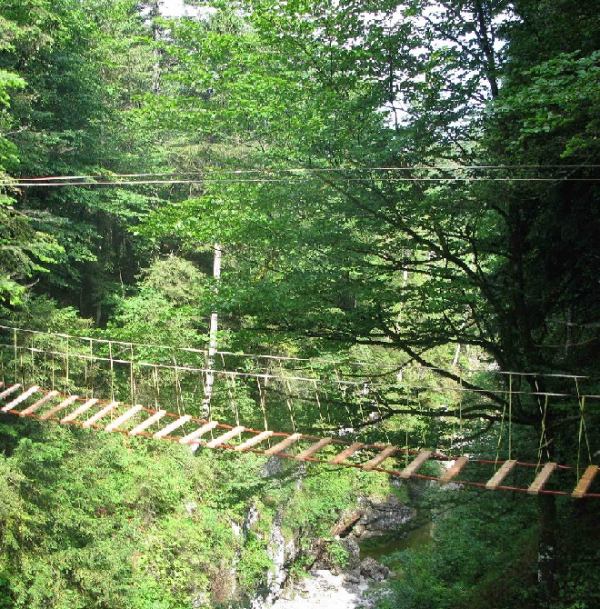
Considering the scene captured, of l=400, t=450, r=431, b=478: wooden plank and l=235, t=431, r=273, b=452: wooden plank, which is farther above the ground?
l=400, t=450, r=431, b=478: wooden plank

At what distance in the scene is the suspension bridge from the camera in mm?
5230

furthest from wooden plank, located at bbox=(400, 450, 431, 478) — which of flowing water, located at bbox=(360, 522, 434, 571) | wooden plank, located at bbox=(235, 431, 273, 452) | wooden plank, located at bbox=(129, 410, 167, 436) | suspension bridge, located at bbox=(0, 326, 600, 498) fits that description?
flowing water, located at bbox=(360, 522, 434, 571)

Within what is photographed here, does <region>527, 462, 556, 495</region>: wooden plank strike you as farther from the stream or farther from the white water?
the white water

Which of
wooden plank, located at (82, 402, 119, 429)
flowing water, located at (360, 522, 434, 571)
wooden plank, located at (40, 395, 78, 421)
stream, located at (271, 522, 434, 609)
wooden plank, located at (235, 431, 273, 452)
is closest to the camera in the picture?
wooden plank, located at (235, 431, 273, 452)

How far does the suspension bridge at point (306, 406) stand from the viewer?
5.23m

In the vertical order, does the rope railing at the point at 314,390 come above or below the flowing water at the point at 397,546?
above

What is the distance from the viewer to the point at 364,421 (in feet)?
26.8

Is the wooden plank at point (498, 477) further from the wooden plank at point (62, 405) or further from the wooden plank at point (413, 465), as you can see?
the wooden plank at point (62, 405)

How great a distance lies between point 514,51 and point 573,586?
21.8 feet

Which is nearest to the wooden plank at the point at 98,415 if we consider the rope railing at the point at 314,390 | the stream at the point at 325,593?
the rope railing at the point at 314,390

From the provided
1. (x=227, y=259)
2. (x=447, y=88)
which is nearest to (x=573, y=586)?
(x=447, y=88)

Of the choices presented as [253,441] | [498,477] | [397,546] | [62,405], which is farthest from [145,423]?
[397,546]

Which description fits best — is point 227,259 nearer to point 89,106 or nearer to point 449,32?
point 89,106

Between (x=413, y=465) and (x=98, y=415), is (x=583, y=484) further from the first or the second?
(x=98, y=415)
